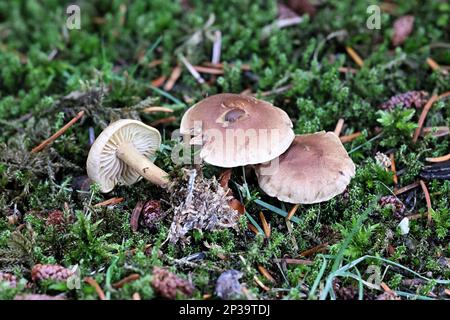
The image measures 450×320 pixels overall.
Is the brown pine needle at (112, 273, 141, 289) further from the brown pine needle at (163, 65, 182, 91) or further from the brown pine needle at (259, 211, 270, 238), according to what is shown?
the brown pine needle at (163, 65, 182, 91)

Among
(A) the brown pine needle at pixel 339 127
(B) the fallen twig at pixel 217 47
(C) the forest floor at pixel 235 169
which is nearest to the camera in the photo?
(C) the forest floor at pixel 235 169

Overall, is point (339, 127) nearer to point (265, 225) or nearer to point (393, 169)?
point (393, 169)

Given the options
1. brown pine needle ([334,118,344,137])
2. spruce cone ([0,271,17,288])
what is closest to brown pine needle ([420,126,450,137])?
brown pine needle ([334,118,344,137])

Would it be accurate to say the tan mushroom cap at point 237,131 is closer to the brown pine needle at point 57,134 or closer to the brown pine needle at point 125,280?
the brown pine needle at point 125,280

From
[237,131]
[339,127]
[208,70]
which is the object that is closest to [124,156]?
[237,131]

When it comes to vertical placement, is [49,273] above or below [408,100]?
below

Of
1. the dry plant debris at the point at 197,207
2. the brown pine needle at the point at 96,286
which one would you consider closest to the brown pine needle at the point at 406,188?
the dry plant debris at the point at 197,207
